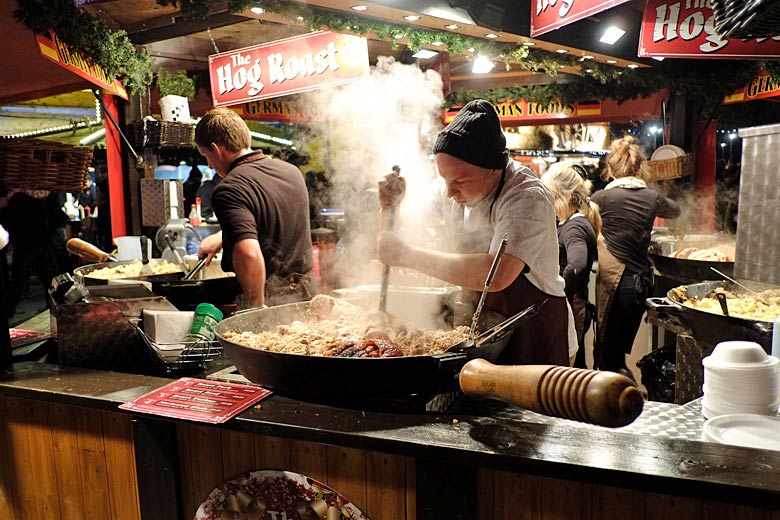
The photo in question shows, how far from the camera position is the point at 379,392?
1580 mm

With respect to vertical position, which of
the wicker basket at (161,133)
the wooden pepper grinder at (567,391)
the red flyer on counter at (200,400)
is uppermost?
the wicker basket at (161,133)

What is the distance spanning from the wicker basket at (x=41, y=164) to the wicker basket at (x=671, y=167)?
700 centimetres

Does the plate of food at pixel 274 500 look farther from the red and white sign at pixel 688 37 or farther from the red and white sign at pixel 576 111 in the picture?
the red and white sign at pixel 576 111

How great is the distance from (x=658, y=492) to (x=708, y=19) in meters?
4.82

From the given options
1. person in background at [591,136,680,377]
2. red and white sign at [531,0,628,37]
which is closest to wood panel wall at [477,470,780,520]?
red and white sign at [531,0,628,37]

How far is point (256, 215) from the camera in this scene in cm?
349

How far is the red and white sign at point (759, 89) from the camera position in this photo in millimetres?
7424

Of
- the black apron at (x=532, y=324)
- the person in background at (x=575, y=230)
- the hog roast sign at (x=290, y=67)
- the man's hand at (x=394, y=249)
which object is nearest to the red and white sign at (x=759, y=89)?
the person in background at (x=575, y=230)

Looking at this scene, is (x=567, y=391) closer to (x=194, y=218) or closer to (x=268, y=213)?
(x=268, y=213)

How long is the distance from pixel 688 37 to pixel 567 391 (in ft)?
15.8

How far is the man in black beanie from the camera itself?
225cm

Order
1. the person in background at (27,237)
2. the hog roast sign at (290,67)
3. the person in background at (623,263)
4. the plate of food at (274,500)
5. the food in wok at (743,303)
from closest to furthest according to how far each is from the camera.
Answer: the plate of food at (274,500)
the food in wok at (743,303)
the person in background at (623,263)
the hog roast sign at (290,67)
the person in background at (27,237)

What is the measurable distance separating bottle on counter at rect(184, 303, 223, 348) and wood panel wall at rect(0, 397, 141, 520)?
0.34 m

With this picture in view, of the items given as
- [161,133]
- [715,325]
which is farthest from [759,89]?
[161,133]
